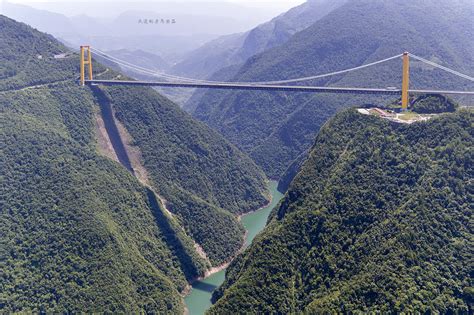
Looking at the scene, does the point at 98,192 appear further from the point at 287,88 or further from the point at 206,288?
the point at 287,88

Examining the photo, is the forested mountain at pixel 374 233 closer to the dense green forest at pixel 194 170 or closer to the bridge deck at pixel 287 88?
the bridge deck at pixel 287 88

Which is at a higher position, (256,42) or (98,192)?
(256,42)

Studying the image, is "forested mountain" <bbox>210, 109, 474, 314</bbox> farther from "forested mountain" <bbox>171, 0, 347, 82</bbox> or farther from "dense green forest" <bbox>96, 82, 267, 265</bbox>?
"forested mountain" <bbox>171, 0, 347, 82</bbox>

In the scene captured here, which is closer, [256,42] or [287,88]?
[287,88]

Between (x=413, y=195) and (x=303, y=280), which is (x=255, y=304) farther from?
(x=413, y=195)

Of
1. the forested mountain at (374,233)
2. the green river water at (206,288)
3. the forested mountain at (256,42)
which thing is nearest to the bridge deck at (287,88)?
the forested mountain at (374,233)

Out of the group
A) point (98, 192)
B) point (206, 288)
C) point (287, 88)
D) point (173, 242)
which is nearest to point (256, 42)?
point (287, 88)
